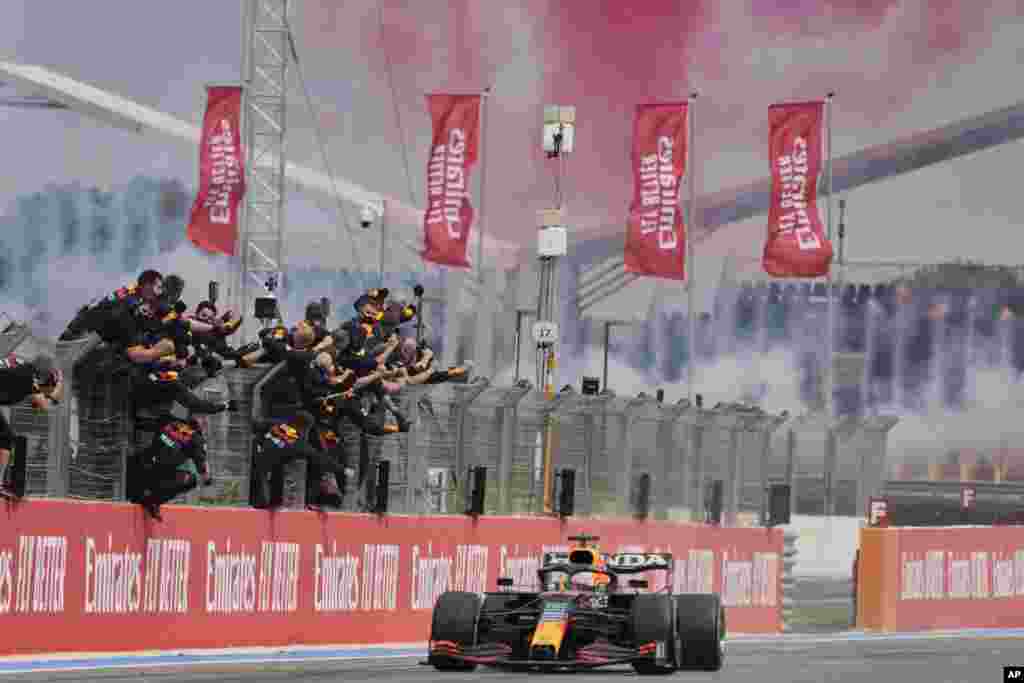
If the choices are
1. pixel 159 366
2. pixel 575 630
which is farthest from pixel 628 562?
pixel 159 366

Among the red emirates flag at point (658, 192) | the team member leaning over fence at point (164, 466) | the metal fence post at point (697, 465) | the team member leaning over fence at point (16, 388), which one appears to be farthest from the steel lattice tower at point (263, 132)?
the team member leaning over fence at point (16, 388)

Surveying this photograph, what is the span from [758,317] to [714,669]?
6205 cm

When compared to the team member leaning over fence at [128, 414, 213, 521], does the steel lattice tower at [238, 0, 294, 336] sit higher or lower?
higher

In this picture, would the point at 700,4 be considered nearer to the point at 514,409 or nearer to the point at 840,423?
the point at 840,423

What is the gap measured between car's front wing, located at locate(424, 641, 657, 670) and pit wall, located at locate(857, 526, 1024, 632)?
13.0 meters

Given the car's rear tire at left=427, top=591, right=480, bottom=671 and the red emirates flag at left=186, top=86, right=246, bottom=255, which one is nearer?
the car's rear tire at left=427, top=591, right=480, bottom=671

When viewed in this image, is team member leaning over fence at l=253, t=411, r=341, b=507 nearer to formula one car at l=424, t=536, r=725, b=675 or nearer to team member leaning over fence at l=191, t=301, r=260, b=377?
team member leaning over fence at l=191, t=301, r=260, b=377

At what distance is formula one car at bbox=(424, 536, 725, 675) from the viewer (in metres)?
16.4

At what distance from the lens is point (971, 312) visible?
272 feet

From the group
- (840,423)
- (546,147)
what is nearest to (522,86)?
(840,423)

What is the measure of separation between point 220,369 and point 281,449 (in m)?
0.90

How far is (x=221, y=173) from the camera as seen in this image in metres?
37.0

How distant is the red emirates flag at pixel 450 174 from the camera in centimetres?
3906

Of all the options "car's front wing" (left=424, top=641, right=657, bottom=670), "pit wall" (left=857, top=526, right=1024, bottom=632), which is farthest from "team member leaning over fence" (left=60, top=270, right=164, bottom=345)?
"pit wall" (left=857, top=526, right=1024, bottom=632)
